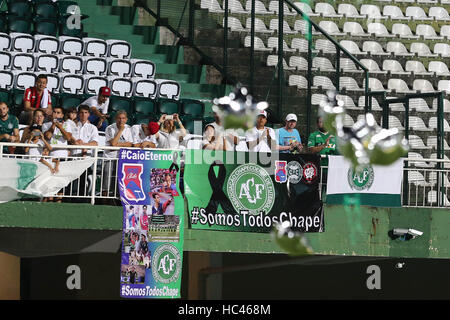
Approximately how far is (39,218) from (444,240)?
16.3ft

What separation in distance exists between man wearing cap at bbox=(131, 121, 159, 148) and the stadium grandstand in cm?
45

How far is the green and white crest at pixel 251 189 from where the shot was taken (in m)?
11.2

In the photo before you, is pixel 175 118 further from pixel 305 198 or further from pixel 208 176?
pixel 305 198

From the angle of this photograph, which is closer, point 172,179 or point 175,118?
point 172,179

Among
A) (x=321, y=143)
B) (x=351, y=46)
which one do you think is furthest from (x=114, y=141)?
(x=351, y=46)

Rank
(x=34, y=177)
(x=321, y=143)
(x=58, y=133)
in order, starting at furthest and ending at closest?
(x=321, y=143) < (x=58, y=133) < (x=34, y=177)

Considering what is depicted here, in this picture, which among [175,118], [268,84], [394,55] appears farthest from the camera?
[394,55]

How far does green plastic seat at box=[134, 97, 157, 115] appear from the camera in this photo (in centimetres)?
1424

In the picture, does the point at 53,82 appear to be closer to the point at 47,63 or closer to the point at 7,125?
the point at 47,63

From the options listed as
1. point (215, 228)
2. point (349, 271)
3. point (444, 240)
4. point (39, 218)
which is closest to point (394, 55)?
point (349, 271)

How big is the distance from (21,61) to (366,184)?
5.93 m

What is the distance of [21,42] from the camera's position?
49.5 ft

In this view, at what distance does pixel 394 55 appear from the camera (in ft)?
59.7

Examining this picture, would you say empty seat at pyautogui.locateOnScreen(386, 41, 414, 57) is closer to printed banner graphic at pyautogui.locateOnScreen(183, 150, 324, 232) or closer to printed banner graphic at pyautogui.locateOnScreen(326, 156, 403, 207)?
printed banner graphic at pyautogui.locateOnScreen(326, 156, 403, 207)
